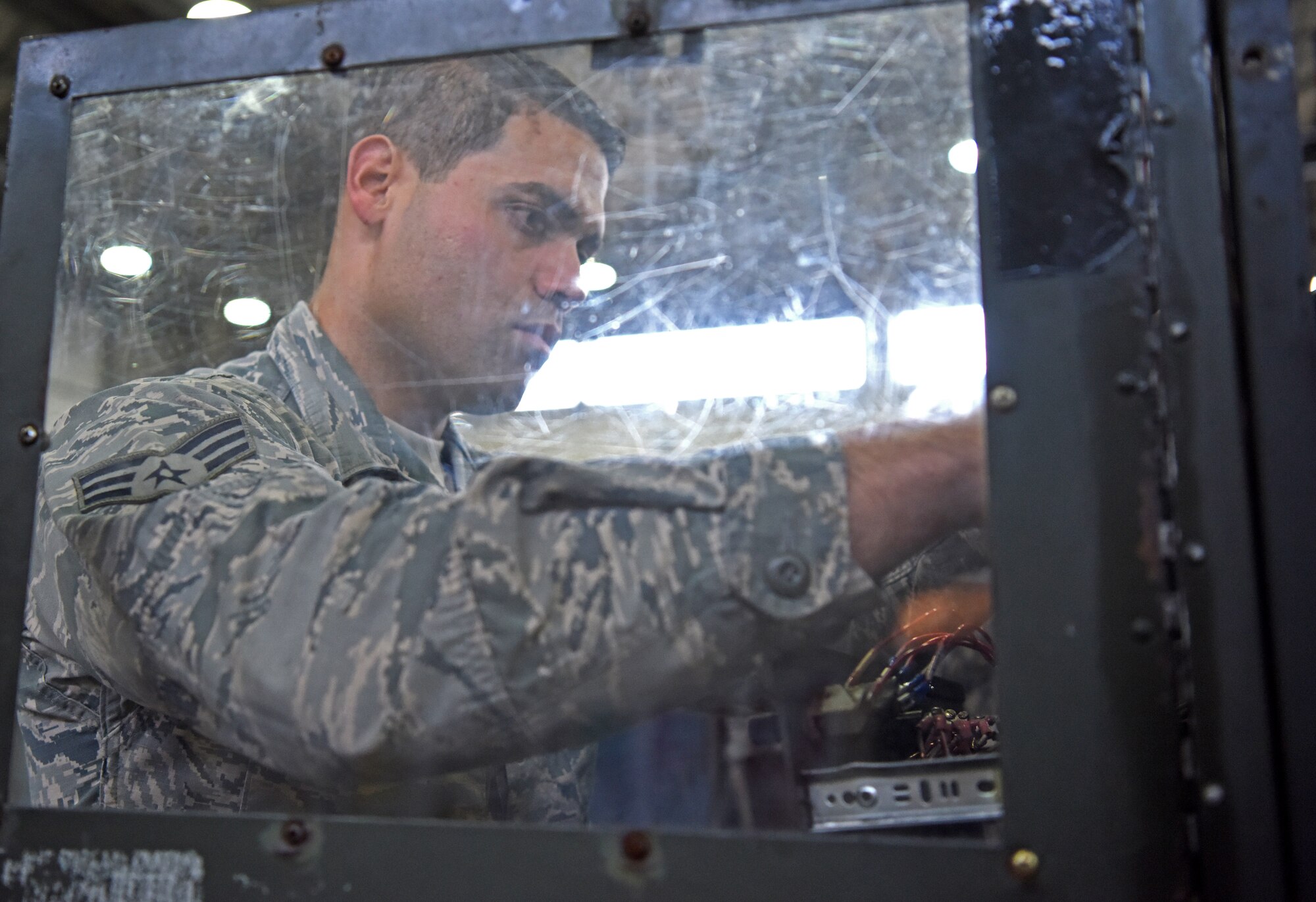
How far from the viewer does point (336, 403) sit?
115 cm

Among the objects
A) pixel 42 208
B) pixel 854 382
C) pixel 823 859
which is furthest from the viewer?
pixel 42 208

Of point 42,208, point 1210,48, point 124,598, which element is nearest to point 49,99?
point 42,208

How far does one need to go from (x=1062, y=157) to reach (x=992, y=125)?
0.05 m

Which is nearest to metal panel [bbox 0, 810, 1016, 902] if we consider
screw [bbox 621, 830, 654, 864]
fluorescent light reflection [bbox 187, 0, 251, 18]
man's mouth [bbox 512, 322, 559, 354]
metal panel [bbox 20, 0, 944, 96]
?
screw [bbox 621, 830, 654, 864]

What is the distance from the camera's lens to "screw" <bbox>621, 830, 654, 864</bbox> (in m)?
0.75

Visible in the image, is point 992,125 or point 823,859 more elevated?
point 992,125

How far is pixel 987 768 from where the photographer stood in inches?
31.8

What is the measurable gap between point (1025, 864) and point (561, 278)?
0.56 metres

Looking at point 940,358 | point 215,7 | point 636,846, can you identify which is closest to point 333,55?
point 940,358

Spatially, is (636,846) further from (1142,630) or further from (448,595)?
(1142,630)

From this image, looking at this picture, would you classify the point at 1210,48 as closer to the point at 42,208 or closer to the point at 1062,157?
the point at 1062,157

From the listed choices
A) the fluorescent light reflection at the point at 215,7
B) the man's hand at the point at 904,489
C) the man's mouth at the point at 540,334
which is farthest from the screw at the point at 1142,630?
the fluorescent light reflection at the point at 215,7

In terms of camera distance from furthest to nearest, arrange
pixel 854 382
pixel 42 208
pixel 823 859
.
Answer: pixel 42 208, pixel 854 382, pixel 823 859

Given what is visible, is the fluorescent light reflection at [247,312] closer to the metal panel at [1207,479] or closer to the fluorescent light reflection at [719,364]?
the fluorescent light reflection at [719,364]
